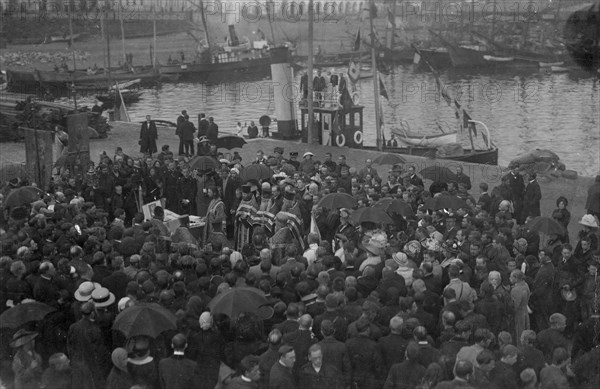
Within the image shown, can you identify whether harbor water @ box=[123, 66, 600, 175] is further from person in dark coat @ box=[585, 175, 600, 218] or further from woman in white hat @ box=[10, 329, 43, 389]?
woman in white hat @ box=[10, 329, 43, 389]

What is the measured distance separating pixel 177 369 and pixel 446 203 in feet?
21.9

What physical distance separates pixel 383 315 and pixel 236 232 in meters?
5.15

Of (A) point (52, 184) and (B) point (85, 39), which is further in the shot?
(B) point (85, 39)

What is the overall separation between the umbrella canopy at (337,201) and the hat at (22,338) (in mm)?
5861

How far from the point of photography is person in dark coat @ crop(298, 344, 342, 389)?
6.78 m

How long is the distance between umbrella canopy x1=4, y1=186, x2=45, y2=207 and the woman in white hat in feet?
20.0

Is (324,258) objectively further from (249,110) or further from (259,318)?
(249,110)

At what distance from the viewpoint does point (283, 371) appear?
262 inches

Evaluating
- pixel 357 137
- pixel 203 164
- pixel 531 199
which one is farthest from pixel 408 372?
pixel 357 137

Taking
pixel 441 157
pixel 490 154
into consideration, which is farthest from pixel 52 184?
pixel 490 154

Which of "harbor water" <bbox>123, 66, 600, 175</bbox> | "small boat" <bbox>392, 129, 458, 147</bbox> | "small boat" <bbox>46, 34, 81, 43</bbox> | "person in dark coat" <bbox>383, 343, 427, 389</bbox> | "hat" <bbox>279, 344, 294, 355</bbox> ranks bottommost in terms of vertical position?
"harbor water" <bbox>123, 66, 600, 175</bbox>

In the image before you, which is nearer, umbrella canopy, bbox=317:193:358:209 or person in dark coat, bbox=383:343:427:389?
person in dark coat, bbox=383:343:427:389

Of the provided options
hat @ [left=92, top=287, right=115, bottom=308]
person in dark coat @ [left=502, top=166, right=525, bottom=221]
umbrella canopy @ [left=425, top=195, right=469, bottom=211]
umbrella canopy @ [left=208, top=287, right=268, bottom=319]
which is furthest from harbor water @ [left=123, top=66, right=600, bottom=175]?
hat @ [left=92, top=287, right=115, bottom=308]

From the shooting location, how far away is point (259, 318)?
775cm
